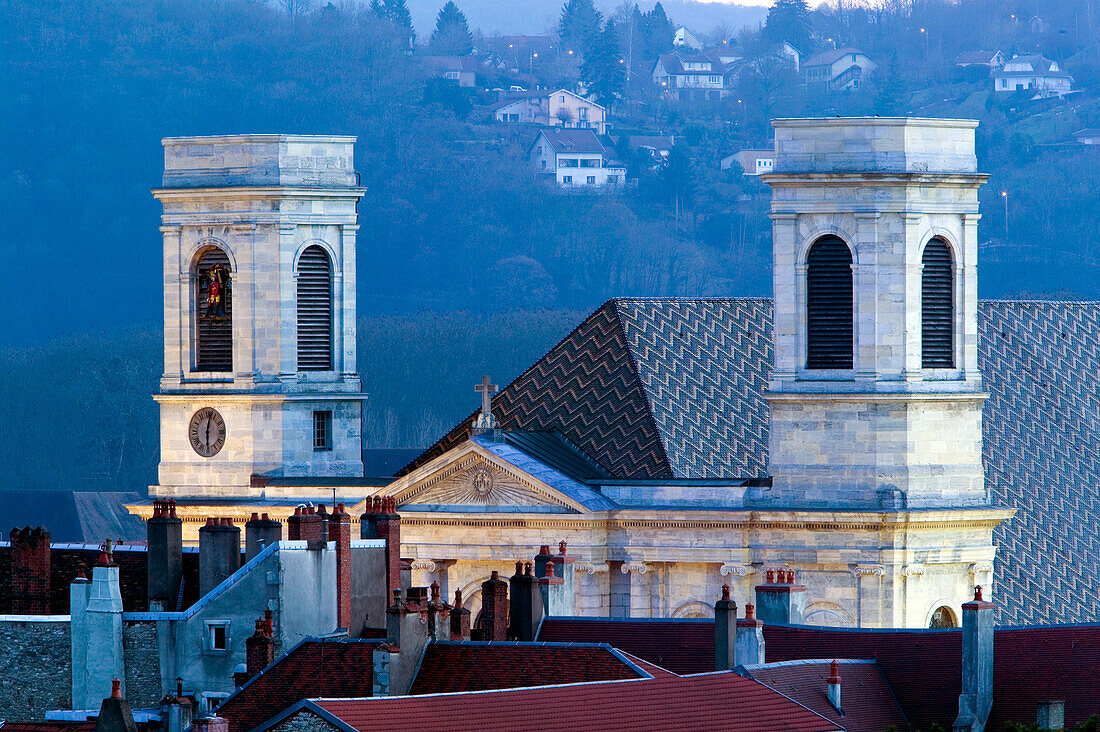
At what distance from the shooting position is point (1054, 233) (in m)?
153

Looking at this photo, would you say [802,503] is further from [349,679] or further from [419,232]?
[419,232]

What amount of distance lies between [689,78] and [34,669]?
123404 millimetres

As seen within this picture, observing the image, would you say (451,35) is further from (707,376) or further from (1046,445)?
(707,376)

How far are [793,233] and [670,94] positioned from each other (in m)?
99.6

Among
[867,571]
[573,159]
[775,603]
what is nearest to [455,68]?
[573,159]

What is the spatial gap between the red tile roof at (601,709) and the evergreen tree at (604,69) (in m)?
114

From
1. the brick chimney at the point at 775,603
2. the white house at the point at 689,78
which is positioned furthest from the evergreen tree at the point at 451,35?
the brick chimney at the point at 775,603

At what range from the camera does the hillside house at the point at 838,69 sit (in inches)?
6924

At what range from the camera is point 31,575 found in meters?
64.1

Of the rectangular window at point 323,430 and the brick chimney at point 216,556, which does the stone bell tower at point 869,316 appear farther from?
the brick chimney at point 216,556

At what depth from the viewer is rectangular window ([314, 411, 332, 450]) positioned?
85000mm

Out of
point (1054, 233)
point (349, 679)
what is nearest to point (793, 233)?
point (349, 679)

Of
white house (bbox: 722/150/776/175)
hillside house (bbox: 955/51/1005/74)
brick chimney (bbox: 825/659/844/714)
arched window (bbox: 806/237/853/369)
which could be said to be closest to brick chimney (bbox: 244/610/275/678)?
brick chimney (bbox: 825/659/844/714)

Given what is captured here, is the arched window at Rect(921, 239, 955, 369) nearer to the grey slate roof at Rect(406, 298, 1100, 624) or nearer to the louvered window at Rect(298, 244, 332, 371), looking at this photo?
the grey slate roof at Rect(406, 298, 1100, 624)
